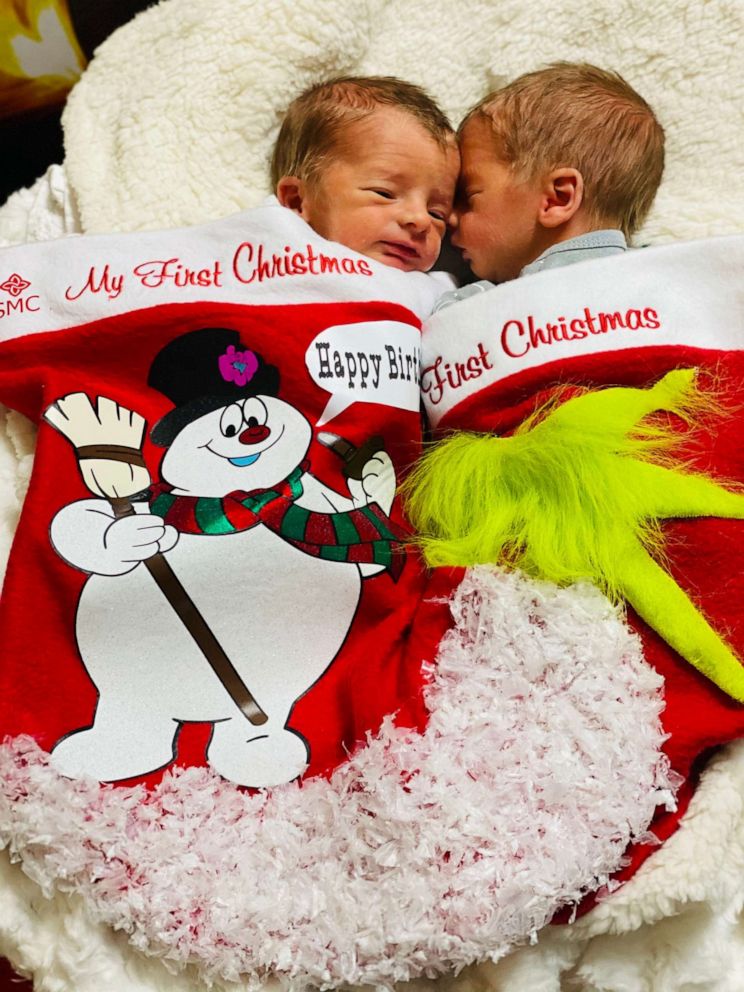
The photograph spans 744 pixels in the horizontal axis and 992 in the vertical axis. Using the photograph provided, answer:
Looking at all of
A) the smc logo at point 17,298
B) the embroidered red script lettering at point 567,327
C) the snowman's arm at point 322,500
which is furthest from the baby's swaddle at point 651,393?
the smc logo at point 17,298

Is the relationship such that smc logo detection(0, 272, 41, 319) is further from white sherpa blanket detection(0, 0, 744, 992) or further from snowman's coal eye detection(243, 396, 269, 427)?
snowman's coal eye detection(243, 396, 269, 427)

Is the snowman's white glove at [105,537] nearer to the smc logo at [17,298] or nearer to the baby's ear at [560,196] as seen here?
the smc logo at [17,298]

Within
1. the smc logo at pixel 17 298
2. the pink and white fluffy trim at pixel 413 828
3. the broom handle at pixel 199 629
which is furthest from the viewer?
the smc logo at pixel 17 298

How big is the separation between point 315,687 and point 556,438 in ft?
1.07

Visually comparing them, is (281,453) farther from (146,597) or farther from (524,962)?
(524,962)

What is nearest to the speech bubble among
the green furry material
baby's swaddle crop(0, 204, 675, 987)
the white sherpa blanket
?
baby's swaddle crop(0, 204, 675, 987)

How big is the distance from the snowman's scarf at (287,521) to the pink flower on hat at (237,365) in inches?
4.5

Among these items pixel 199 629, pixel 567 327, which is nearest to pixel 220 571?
pixel 199 629

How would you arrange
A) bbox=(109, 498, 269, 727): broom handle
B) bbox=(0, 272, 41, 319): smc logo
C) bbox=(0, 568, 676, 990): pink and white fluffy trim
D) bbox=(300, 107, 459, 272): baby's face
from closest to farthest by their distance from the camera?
bbox=(0, 568, 676, 990): pink and white fluffy trim → bbox=(109, 498, 269, 727): broom handle → bbox=(0, 272, 41, 319): smc logo → bbox=(300, 107, 459, 272): baby's face

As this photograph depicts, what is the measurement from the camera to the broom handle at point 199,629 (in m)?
0.81

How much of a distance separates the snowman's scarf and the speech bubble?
0.09 meters

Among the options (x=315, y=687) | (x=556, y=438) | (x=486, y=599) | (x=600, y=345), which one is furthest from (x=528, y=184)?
(x=315, y=687)

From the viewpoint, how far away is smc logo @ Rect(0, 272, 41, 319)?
3.02ft

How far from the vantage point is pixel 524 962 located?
2.47ft
